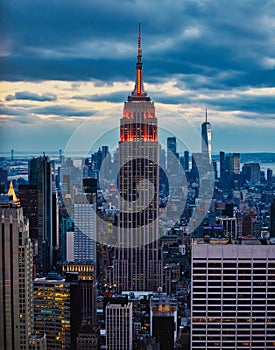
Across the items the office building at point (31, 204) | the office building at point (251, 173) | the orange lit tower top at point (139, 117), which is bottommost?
the office building at point (31, 204)

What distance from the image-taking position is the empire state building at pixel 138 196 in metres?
5.55

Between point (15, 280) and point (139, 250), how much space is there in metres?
4.16

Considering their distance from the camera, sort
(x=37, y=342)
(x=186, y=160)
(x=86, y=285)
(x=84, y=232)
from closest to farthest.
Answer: (x=37, y=342), (x=186, y=160), (x=86, y=285), (x=84, y=232)

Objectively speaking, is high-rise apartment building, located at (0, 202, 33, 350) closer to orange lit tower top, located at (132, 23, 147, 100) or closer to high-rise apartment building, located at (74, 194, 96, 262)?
high-rise apartment building, located at (74, 194, 96, 262)

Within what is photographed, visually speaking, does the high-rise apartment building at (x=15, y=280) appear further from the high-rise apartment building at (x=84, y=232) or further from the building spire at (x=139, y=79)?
the building spire at (x=139, y=79)

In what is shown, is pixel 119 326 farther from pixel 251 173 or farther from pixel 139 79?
pixel 139 79

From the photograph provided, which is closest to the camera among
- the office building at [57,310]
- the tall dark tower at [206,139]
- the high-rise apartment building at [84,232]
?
the office building at [57,310]

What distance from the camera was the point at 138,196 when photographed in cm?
731

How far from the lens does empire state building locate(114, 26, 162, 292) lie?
18.2 ft

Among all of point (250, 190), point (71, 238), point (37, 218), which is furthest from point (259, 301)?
point (71, 238)

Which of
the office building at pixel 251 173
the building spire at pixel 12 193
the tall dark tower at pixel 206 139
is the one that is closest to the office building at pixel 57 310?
the building spire at pixel 12 193

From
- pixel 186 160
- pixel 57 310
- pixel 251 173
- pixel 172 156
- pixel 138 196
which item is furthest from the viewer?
pixel 138 196

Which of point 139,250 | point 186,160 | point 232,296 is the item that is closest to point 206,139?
point 186,160

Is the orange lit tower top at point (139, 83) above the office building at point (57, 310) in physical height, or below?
above
